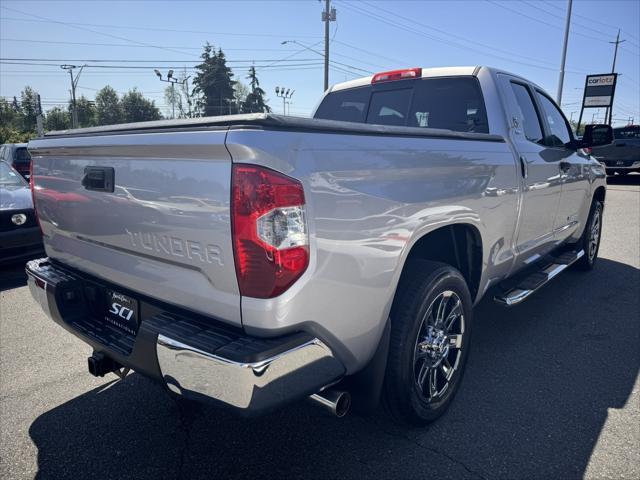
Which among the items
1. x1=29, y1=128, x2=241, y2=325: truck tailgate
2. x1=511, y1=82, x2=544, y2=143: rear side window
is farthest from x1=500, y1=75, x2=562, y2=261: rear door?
x1=29, y1=128, x2=241, y2=325: truck tailgate

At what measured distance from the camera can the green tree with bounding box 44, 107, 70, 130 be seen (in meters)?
84.3

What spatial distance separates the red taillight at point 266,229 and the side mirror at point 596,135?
3909mm

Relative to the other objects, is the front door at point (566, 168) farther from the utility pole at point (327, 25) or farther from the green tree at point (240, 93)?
the green tree at point (240, 93)

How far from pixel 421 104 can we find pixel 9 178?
589cm

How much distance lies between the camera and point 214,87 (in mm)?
73625

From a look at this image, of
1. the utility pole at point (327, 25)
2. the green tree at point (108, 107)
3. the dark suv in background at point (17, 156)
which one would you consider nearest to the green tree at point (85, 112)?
the green tree at point (108, 107)

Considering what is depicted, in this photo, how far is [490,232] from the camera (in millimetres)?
2904

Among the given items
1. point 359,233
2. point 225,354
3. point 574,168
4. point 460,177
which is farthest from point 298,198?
point 574,168

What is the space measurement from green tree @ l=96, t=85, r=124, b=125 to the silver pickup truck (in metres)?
92.5

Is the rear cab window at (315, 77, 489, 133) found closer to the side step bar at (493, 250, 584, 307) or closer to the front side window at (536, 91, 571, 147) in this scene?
the front side window at (536, 91, 571, 147)

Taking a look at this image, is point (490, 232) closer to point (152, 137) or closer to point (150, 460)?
point (152, 137)

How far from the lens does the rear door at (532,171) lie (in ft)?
10.9

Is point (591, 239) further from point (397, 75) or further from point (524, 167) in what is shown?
point (397, 75)

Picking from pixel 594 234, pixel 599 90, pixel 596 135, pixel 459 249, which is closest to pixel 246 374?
pixel 459 249
